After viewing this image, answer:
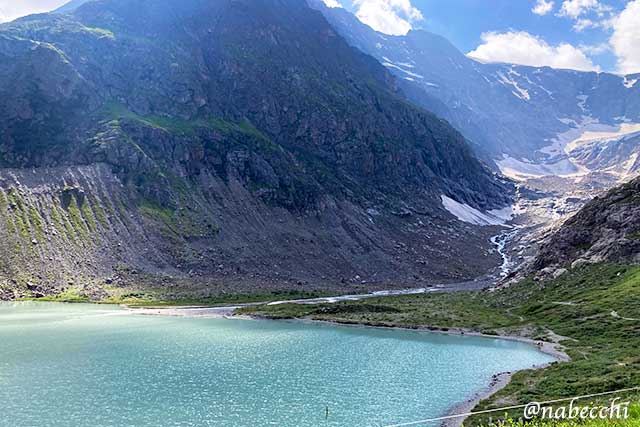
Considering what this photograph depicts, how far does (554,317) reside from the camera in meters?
82.6

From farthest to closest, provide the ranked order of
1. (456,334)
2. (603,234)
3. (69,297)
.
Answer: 1. (69,297)
2. (603,234)
3. (456,334)

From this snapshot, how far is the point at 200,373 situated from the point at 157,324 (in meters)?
42.1

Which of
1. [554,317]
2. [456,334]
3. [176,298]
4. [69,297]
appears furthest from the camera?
[176,298]

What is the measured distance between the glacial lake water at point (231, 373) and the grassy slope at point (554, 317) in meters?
6.03

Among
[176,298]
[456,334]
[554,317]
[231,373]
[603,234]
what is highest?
[603,234]

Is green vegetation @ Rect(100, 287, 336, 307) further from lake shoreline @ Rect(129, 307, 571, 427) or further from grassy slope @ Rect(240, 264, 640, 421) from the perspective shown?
grassy slope @ Rect(240, 264, 640, 421)

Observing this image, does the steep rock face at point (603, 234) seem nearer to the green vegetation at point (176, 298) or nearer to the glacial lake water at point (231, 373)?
the glacial lake water at point (231, 373)

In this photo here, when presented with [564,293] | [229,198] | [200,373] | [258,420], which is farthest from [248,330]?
[229,198]

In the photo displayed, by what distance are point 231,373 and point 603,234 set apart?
79822mm

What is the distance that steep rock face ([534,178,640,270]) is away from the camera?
92375 millimetres

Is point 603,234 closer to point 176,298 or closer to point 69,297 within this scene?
point 176,298

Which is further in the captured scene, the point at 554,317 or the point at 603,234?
the point at 603,234

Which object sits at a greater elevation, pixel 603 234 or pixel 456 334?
pixel 603 234

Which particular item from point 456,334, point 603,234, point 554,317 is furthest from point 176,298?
point 603,234
